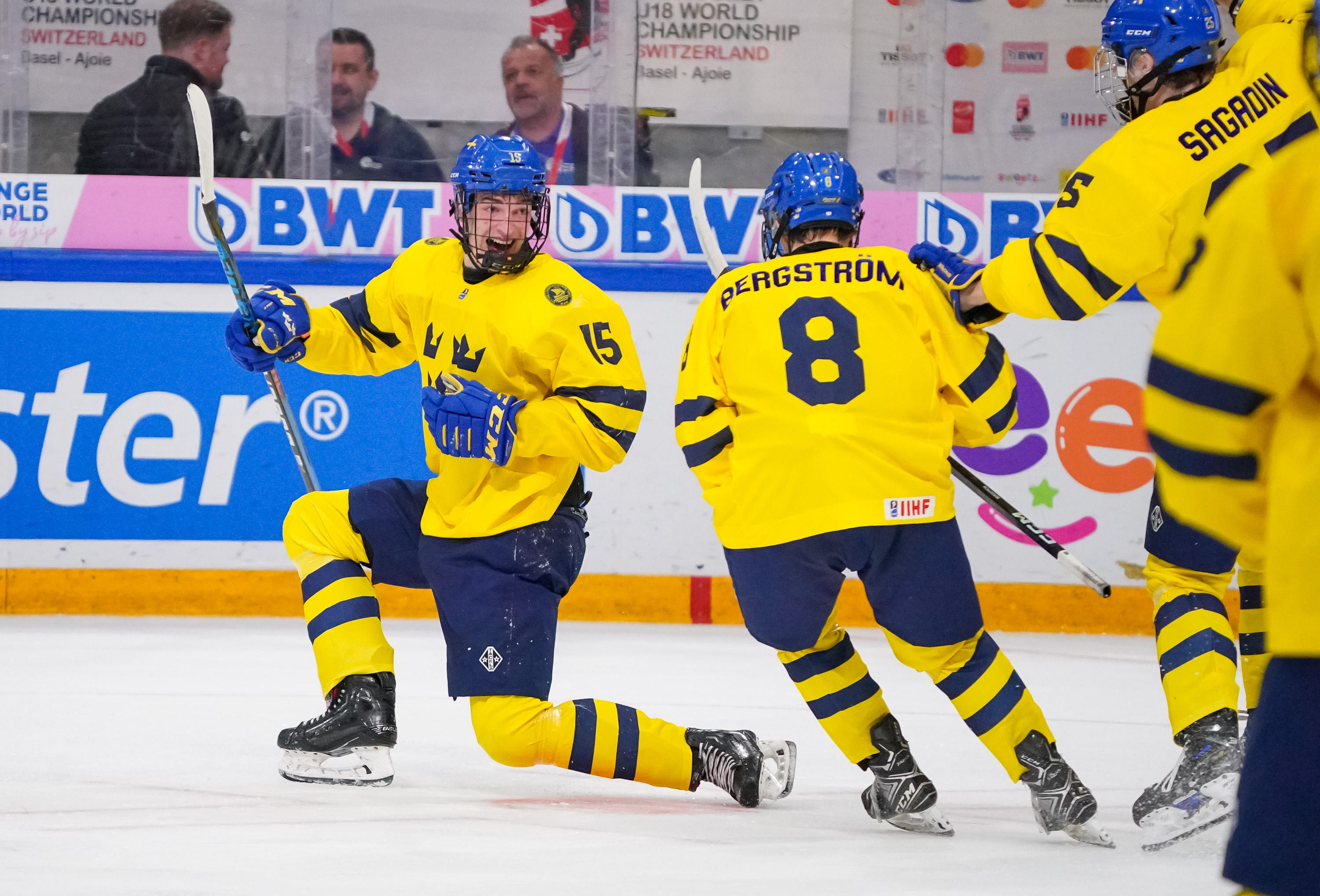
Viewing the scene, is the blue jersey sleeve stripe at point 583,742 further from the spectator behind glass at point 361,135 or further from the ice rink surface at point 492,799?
the spectator behind glass at point 361,135

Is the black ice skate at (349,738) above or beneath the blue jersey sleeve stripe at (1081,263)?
beneath

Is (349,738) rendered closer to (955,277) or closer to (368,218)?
(955,277)

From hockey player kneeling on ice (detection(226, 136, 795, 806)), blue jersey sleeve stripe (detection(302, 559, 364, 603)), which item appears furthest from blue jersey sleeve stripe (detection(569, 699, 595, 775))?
blue jersey sleeve stripe (detection(302, 559, 364, 603))

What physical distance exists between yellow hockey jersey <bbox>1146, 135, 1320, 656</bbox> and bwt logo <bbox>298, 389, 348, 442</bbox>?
4.27 meters

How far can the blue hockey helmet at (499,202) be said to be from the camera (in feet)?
9.11

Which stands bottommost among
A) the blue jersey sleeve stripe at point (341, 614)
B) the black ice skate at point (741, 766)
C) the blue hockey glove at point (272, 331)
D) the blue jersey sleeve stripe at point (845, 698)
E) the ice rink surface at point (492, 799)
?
the ice rink surface at point (492, 799)

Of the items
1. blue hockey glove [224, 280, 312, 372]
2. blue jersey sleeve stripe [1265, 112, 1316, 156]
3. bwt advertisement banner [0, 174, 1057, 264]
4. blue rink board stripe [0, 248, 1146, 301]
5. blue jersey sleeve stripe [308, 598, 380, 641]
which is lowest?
blue jersey sleeve stripe [308, 598, 380, 641]

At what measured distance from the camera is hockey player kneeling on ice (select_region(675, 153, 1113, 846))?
2361mm

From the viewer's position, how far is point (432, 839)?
2268 mm

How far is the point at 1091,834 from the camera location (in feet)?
7.63

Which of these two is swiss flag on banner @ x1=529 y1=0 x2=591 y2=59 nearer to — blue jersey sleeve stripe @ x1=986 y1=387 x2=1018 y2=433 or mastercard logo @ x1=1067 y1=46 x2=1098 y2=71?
mastercard logo @ x1=1067 y1=46 x2=1098 y2=71

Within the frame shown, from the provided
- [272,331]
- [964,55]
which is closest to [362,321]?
[272,331]

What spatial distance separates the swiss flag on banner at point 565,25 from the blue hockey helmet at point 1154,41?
158 inches

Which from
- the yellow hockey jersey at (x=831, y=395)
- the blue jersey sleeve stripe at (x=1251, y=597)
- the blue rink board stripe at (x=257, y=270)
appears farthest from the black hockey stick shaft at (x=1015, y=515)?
the blue rink board stripe at (x=257, y=270)
